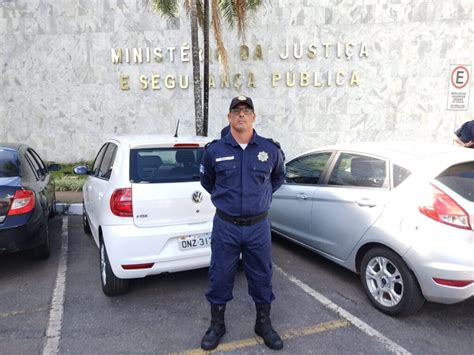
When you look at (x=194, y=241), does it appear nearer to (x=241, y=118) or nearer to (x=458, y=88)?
(x=241, y=118)

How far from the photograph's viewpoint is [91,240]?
17.1 ft

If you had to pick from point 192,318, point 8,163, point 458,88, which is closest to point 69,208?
point 8,163

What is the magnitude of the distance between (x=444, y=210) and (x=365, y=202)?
0.71m

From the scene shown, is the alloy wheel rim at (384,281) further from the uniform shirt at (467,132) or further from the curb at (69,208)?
the curb at (69,208)

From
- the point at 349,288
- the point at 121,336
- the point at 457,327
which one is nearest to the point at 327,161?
the point at 349,288

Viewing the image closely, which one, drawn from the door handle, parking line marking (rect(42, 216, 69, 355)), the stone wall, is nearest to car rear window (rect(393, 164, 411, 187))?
the door handle

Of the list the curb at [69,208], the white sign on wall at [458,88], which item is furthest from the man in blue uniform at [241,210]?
the white sign on wall at [458,88]

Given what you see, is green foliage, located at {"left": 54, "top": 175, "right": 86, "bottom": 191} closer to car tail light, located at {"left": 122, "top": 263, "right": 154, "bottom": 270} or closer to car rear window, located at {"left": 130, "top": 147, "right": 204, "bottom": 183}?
car rear window, located at {"left": 130, "top": 147, "right": 204, "bottom": 183}

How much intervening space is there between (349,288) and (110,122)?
9552 millimetres

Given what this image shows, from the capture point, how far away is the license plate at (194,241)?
329 centimetres

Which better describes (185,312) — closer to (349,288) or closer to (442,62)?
(349,288)

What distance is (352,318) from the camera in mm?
3059

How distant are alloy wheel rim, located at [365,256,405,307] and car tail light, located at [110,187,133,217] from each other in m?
2.23

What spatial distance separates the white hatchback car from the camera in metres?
3.17
